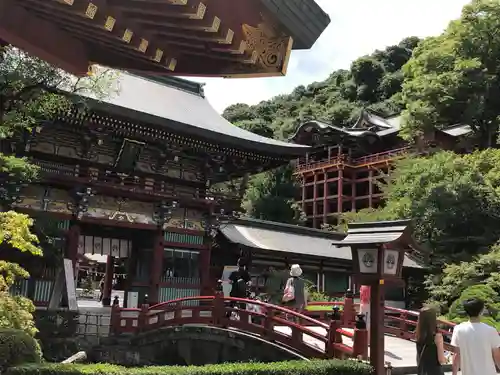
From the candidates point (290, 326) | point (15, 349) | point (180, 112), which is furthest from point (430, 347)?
point (180, 112)

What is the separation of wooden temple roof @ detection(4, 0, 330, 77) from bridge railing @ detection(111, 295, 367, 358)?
5.39m

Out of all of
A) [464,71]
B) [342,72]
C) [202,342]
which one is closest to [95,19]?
[202,342]

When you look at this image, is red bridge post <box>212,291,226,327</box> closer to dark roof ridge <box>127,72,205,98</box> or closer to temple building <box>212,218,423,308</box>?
temple building <box>212,218,423,308</box>

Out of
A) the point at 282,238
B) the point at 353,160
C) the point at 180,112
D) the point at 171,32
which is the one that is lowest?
the point at 282,238

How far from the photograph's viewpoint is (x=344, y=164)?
43969 mm

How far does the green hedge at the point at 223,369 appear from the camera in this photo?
23.3 ft

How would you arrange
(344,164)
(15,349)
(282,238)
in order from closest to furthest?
(15,349) < (282,238) < (344,164)

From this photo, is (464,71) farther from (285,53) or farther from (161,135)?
(285,53)

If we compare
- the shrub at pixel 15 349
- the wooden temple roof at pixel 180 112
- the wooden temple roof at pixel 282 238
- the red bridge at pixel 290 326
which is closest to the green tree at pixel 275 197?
the wooden temple roof at pixel 282 238

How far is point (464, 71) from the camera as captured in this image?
1234 inches

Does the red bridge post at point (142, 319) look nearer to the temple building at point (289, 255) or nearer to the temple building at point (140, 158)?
the temple building at point (140, 158)

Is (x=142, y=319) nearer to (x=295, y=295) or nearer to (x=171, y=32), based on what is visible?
(x=295, y=295)

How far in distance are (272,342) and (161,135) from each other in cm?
862

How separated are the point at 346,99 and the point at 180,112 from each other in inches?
2165
